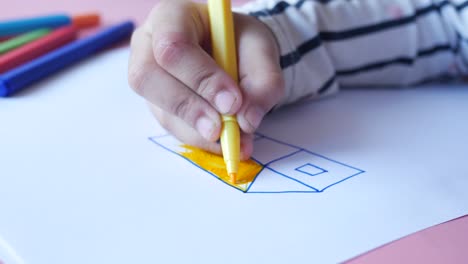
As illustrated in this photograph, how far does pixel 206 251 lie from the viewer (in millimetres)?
263

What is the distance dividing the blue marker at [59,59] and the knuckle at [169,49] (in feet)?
0.66

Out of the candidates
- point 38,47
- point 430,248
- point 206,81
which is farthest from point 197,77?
point 38,47

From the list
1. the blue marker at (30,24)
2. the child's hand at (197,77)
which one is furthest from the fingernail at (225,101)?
the blue marker at (30,24)

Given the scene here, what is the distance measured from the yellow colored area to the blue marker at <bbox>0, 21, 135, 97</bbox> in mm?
197

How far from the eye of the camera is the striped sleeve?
0.46 metres

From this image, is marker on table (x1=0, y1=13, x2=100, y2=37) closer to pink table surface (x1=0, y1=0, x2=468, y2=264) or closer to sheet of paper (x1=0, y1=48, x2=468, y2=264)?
sheet of paper (x1=0, y1=48, x2=468, y2=264)

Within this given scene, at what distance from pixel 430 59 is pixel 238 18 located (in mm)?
211

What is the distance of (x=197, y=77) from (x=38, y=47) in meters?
0.29

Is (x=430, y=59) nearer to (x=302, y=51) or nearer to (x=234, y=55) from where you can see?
(x=302, y=51)

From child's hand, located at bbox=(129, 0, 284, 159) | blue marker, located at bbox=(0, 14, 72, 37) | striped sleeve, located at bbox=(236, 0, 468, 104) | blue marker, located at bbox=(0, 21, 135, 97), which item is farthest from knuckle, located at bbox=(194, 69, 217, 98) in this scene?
blue marker, located at bbox=(0, 14, 72, 37)

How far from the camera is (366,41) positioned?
49 cm

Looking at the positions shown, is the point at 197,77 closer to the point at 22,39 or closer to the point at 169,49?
the point at 169,49

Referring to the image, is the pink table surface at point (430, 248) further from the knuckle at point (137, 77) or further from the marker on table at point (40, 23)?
the marker on table at point (40, 23)

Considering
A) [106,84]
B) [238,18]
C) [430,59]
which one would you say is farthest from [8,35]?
[430,59]
